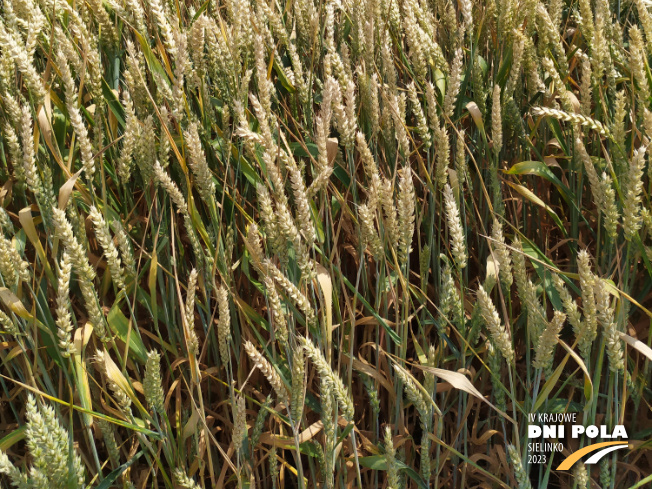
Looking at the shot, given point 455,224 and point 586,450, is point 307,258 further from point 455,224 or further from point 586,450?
point 586,450

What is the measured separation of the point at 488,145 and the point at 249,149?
0.52 metres

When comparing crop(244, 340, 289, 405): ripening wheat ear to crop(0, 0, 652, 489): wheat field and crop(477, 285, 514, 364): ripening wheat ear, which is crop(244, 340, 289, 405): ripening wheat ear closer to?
crop(0, 0, 652, 489): wheat field

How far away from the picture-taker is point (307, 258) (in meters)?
0.84

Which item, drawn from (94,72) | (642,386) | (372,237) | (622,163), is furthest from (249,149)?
(642,386)

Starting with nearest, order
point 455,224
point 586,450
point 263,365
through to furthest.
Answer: point 263,365
point 455,224
point 586,450

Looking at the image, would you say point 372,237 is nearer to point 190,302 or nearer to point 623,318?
point 190,302

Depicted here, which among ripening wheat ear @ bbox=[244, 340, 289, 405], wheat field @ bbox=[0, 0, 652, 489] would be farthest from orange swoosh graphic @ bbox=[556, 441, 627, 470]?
ripening wheat ear @ bbox=[244, 340, 289, 405]

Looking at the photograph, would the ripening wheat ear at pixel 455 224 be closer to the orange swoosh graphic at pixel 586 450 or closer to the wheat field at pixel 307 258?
the wheat field at pixel 307 258

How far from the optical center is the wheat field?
0.87 metres

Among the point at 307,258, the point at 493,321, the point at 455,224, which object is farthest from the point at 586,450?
A: the point at 307,258

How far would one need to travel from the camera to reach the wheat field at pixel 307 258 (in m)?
0.87

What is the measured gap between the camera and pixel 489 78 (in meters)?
1.32

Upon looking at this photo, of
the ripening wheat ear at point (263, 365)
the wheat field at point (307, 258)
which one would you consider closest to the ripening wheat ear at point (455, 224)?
the wheat field at point (307, 258)

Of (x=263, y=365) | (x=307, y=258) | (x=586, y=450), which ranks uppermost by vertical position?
(x=307, y=258)
